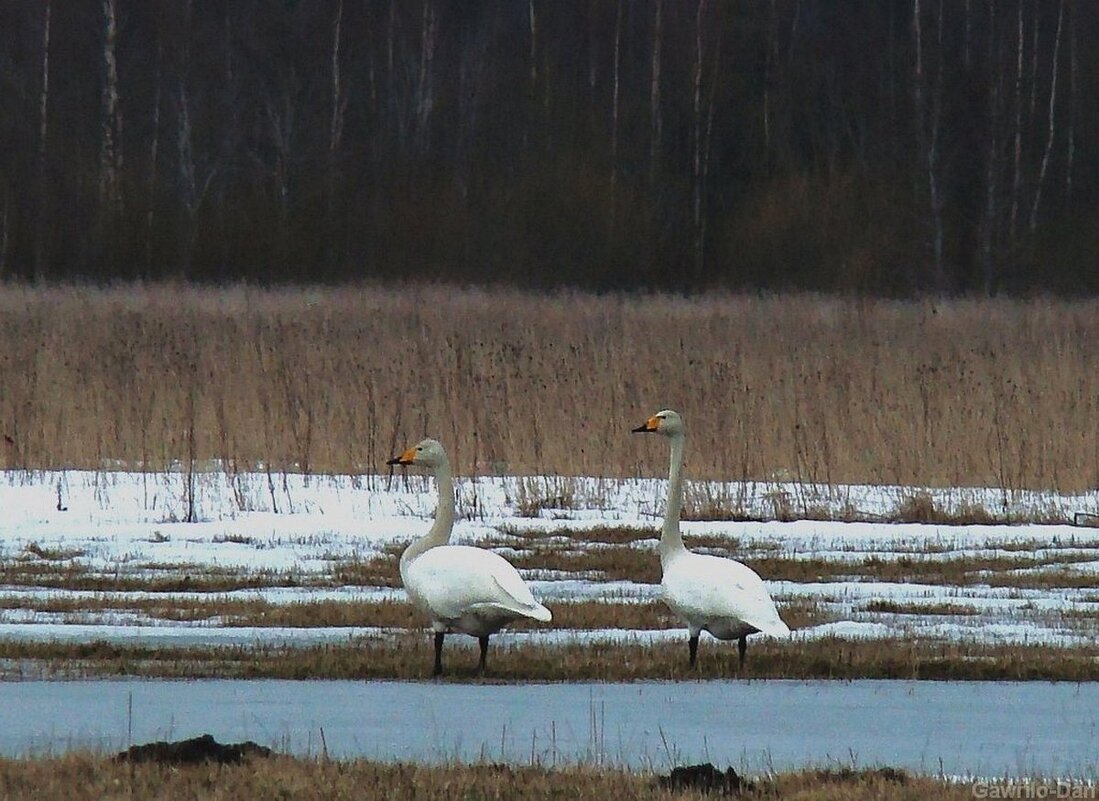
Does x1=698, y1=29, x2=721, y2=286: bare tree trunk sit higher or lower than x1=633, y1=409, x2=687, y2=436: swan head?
higher

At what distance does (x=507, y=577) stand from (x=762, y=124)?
29538 mm

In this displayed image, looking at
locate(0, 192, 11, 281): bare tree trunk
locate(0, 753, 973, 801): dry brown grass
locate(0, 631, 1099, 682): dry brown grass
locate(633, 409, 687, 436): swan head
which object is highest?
locate(0, 192, 11, 281): bare tree trunk

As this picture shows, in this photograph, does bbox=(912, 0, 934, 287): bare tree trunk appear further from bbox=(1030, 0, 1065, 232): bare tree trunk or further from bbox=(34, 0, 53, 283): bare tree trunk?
bbox=(34, 0, 53, 283): bare tree trunk

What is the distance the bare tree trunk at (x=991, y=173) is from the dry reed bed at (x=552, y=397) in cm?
1315

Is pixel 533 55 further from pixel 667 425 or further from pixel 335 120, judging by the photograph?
pixel 667 425

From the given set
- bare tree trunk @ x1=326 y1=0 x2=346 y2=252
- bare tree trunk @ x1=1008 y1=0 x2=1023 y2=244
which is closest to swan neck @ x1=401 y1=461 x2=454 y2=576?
bare tree trunk @ x1=326 y1=0 x2=346 y2=252

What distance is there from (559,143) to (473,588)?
92.7 ft

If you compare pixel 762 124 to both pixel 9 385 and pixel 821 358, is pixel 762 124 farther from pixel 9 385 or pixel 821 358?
pixel 9 385

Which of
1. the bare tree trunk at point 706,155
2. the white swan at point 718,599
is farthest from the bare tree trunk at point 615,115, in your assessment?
the white swan at point 718,599

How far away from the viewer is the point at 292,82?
3747 centimetres

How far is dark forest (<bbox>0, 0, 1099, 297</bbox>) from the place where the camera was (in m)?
34.0

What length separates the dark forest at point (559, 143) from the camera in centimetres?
3403

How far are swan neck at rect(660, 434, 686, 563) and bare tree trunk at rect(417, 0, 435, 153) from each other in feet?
87.0

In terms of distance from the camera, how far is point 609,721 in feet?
24.4
